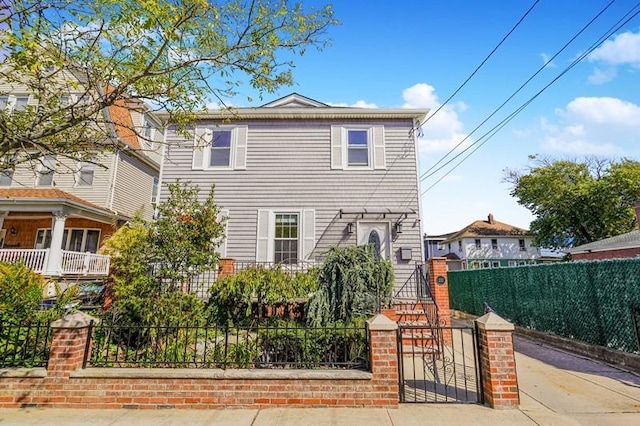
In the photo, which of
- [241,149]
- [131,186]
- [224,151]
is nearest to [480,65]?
[241,149]

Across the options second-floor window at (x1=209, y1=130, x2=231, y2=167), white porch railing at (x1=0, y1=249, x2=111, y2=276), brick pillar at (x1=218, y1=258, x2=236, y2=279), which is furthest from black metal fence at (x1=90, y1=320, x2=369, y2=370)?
white porch railing at (x1=0, y1=249, x2=111, y2=276)

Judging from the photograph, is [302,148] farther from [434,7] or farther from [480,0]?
[480,0]

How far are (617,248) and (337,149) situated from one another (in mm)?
14834

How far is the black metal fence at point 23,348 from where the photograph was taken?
4008 millimetres

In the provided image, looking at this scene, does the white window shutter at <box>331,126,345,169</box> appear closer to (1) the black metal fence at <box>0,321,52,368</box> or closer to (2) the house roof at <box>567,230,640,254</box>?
(1) the black metal fence at <box>0,321,52,368</box>

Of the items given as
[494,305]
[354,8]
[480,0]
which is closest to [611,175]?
[494,305]

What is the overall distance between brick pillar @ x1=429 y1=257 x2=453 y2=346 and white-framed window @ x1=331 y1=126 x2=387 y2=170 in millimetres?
3846

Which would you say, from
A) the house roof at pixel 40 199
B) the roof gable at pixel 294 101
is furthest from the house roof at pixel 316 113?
the house roof at pixel 40 199

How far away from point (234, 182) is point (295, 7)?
6.42 meters

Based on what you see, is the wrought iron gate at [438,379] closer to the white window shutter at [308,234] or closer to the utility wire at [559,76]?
the white window shutter at [308,234]

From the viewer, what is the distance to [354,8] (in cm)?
616

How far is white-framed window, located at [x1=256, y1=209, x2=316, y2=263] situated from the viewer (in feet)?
31.5

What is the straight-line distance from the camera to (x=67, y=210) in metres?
11.3

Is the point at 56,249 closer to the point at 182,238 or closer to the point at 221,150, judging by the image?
the point at 221,150
